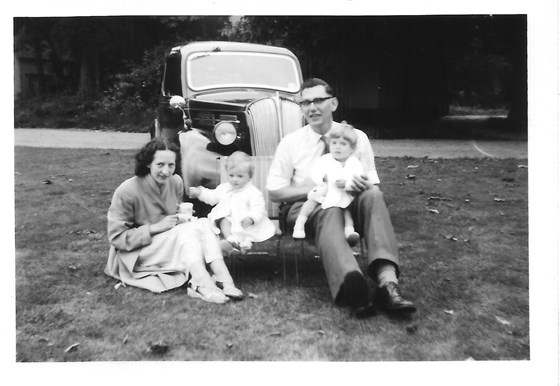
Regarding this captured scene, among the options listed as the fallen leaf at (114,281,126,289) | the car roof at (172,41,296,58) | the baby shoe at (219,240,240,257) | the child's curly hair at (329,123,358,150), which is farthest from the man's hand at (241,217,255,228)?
the car roof at (172,41,296,58)

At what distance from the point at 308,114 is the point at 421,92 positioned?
0.72 metres

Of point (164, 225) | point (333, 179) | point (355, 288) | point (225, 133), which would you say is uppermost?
point (225, 133)

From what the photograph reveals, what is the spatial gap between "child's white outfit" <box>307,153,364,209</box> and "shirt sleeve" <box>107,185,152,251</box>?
31.7 inches

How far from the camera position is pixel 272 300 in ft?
9.20

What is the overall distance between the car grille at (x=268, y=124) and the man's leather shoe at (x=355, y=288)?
959 mm

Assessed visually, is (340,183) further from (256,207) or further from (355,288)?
(355,288)

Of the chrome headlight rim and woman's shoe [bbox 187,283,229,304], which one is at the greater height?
the chrome headlight rim

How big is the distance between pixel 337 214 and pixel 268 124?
0.74m

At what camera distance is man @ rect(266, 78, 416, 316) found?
8.43 feet

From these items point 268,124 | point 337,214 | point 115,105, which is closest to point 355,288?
point 337,214

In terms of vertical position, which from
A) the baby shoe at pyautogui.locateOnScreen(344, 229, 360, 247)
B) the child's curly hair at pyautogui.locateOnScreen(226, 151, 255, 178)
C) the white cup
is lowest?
the baby shoe at pyautogui.locateOnScreen(344, 229, 360, 247)

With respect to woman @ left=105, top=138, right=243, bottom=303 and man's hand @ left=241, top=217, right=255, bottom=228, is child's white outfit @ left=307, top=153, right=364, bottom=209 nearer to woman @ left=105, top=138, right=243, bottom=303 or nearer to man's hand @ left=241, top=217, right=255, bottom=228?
man's hand @ left=241, top=217, right=255, bottom=228

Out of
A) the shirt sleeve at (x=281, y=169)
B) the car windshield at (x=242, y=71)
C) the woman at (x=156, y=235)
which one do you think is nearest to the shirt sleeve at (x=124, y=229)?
the woman at (x=156, y=235)
